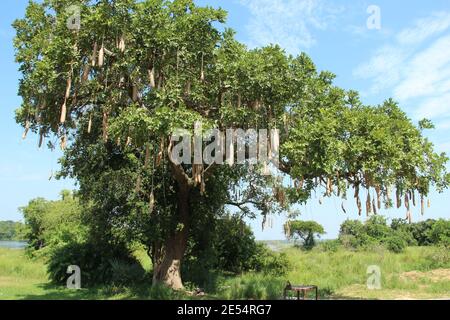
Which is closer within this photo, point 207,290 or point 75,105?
point 75,105

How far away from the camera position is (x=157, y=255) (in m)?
20.1

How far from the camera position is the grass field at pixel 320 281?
17.1m

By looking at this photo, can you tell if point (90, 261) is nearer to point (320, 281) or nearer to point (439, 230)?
point (320, 281)

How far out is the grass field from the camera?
17.1 m

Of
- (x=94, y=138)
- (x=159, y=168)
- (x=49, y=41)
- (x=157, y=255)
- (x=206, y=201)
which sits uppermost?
(x=49, y=41)

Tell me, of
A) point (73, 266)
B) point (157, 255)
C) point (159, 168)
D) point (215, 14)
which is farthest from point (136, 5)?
point (73, 266)

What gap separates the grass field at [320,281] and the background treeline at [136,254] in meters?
0.89

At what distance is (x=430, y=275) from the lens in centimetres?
2367

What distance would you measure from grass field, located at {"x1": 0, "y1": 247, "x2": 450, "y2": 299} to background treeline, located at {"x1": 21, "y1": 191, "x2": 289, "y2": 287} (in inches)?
34.9

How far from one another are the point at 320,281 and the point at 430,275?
6.57m

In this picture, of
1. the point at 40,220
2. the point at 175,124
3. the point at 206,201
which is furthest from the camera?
the point at 40,220

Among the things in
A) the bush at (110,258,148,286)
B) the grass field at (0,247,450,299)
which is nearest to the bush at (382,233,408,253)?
the grass field at (0,247,450,299)
